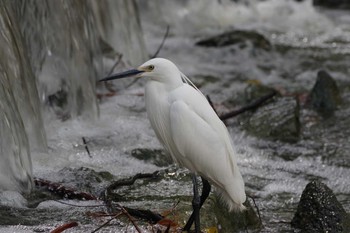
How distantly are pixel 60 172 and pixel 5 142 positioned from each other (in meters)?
0.42

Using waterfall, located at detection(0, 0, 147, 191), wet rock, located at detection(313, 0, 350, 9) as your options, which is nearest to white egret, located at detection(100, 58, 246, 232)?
waterfall, located at detection(0, 0, 147, 191)

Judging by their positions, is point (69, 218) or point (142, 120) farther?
point (142, 120)

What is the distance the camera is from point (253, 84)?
8.40 m

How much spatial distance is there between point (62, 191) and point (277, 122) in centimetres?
265

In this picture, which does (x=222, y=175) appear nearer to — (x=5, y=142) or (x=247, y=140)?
(x=5, y=142)

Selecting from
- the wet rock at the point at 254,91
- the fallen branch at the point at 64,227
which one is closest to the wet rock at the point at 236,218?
the fallen branch at the point at 64,227

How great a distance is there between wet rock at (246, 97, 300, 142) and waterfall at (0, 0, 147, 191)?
130cm

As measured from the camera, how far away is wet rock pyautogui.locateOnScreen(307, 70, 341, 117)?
8.09m

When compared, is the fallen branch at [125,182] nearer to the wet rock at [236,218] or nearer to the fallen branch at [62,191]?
the fallen branch at [62,191]

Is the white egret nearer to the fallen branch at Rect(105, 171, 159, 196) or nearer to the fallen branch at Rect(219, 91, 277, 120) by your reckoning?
the fallen branch at Rect(105, 171, 159, 196)

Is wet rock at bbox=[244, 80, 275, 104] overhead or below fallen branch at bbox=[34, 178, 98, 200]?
below

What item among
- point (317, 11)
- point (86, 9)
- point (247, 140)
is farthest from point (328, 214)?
point (317, 11)

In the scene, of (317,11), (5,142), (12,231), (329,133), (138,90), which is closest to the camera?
(12,231)

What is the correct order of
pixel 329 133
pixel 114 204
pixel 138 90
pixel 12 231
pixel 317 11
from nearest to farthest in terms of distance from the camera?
1. pixel 12 231
2. pixel 114 204
3. pixel 329 133
4. pixel 138 90
5. pixel 317 11
